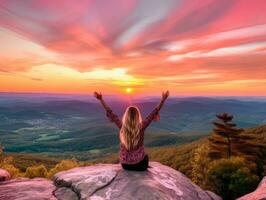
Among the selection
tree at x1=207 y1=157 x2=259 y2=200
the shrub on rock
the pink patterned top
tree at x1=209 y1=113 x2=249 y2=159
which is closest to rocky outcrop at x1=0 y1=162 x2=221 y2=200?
the pink patterned top

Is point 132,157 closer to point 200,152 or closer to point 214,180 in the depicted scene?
point 214,180

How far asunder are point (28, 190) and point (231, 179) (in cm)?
2964

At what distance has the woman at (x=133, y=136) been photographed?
1702cm

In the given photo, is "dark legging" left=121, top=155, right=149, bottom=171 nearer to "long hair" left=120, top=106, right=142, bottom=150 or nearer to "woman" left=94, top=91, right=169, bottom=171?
"woman" left=94, top=91, right=169, bottom=171

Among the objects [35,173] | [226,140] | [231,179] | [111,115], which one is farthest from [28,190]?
[35,173]

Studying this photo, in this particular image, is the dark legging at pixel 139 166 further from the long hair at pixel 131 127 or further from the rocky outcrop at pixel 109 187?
the long hair at pixel 131 127

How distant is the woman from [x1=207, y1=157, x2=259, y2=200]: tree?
82.1 feet

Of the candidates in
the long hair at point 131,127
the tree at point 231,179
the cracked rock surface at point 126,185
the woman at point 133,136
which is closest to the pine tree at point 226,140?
the tree at point 231,179

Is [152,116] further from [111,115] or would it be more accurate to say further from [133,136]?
[111,115]

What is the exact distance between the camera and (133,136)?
17.4 meters

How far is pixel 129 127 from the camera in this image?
17.1 metres

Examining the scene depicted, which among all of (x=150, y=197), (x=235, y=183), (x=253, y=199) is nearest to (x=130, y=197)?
(x=150, y=197)

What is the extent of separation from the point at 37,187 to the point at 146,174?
20.2ft

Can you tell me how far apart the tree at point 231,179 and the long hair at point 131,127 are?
26.0 metres
